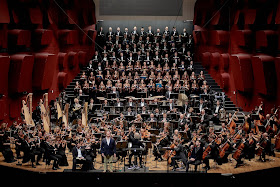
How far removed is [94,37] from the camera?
53.6ft

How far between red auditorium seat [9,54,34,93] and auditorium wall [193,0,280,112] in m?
6.80

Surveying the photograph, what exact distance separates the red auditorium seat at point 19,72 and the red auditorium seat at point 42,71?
0.45 metres

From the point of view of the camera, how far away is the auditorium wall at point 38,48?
37.2ft

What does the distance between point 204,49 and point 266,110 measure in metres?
4.66

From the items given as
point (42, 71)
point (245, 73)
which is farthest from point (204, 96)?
point (42, 71)

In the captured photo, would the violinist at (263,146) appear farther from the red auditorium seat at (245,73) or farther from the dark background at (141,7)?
the dark background at (141,7)

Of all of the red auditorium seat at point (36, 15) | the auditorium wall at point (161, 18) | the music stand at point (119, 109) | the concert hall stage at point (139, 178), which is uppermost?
the auditorium wall at point (161, 18)

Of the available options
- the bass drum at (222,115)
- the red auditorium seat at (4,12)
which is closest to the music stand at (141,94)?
the bass drum at (222,115)

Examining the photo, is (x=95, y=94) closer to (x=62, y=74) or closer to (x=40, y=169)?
(x=62, y=74)

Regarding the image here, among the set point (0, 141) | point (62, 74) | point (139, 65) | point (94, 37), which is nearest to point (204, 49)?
point (139, 65)

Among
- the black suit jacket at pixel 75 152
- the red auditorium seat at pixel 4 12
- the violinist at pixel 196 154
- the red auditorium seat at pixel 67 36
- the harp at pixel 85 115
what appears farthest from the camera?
the red auditorium seat at pixel 67 36

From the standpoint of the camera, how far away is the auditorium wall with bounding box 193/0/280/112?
1175cm

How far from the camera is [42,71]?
12.7m

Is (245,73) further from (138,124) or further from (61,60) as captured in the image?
(61,60)
